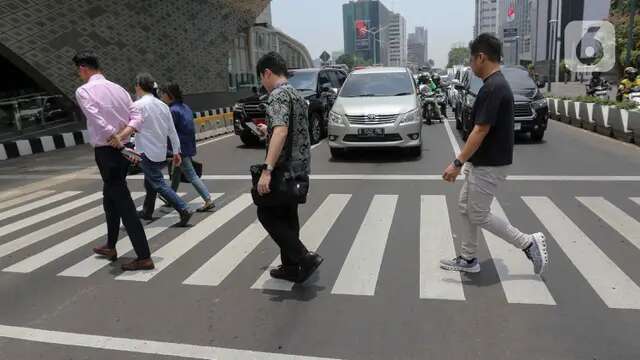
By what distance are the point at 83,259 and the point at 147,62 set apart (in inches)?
877

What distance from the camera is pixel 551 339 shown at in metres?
3.40

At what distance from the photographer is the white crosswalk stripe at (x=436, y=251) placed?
4.19 meters

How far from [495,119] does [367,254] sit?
183 centimetres

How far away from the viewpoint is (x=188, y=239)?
5.86 metres

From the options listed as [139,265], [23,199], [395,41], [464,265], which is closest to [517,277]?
[464,265]

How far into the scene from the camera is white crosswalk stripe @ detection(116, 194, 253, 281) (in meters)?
4.85

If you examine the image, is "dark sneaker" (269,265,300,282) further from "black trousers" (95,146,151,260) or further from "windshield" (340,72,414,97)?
"windshield" (340,72,414,97)

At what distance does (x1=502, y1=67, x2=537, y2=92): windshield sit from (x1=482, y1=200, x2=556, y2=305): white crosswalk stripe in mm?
9145

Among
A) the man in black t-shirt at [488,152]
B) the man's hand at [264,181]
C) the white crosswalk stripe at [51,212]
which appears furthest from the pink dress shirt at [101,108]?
the man in black t-shirt at [488,152]

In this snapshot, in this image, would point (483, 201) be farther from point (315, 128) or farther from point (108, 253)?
point (315, 128)

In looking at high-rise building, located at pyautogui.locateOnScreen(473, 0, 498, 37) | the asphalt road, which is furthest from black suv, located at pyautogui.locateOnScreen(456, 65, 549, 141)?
high-rise building, located at pyautogui.locateOnScreen(473, 0, 498, 37)

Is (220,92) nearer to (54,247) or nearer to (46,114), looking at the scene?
(46,114)

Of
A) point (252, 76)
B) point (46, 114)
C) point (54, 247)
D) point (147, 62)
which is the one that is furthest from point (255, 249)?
point (252, 76)

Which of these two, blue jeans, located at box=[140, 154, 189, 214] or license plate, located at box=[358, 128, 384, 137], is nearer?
blue jeans, located at box=[140, 154, 189, 214]
